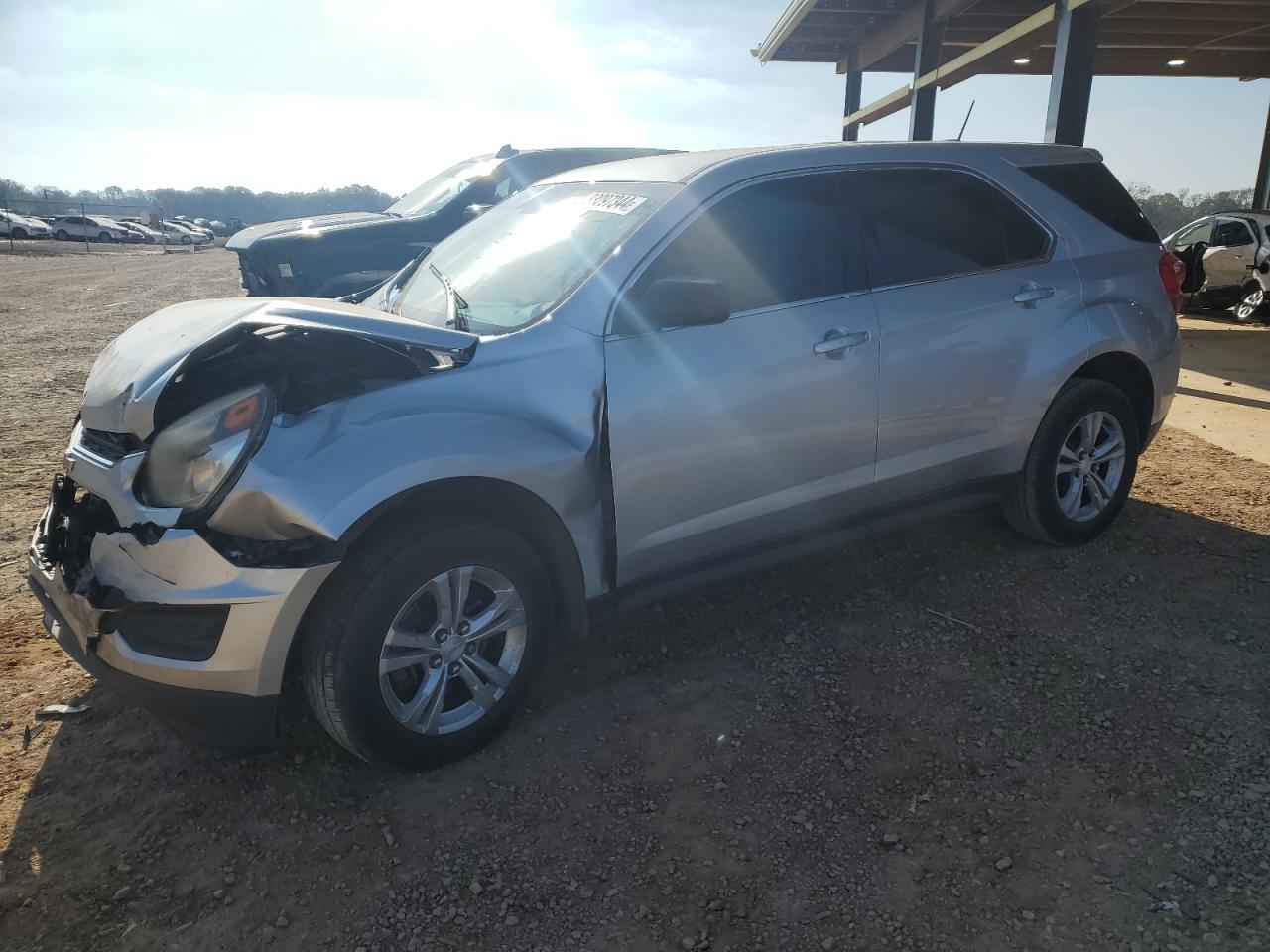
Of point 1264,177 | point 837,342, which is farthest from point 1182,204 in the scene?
point 837,342

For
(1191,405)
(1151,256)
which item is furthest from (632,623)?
(1191,405)

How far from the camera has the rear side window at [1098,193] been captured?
4.16 m

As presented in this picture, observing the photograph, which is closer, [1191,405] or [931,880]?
[931,880]

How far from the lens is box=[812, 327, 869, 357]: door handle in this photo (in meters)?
3.30

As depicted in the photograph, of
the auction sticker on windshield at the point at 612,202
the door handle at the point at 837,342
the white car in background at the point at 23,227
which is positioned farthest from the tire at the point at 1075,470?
the white car in background at the point at 23,227

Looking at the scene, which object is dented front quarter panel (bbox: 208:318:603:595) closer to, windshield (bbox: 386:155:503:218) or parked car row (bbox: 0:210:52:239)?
windshield (bbox: 386:155:503:218)

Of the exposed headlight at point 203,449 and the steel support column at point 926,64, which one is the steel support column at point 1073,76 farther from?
the exposed headlight at point 203,449

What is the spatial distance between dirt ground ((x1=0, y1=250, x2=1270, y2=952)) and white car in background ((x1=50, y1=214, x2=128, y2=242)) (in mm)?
52828

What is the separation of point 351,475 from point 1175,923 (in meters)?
2.41

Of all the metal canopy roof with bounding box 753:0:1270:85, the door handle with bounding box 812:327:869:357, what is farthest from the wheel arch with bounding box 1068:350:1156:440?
the metal canopy roof with bounding box 753:0:1270:85

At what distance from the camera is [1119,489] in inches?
173

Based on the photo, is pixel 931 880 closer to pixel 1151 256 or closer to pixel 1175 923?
pixel 1175 923

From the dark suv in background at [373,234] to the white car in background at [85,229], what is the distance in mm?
47005

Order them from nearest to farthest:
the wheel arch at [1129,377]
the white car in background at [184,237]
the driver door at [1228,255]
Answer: the wheel arch at [1129,377]
the driver door at [1228,255]
the white car in background at [184,237]
